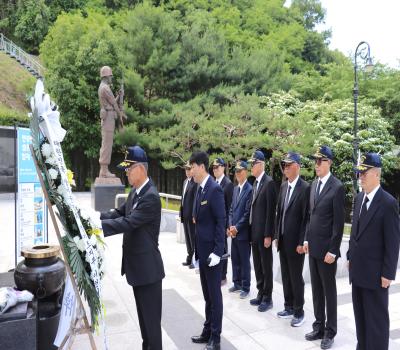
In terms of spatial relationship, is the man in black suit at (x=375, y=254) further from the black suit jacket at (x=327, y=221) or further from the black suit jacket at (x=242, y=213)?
the black suit jacket at (x=242, y=213)

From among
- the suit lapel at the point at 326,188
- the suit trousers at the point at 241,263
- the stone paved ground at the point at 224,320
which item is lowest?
the stone paved ground at the point at 224,320

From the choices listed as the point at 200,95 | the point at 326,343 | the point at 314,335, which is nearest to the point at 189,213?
the point at 314,335

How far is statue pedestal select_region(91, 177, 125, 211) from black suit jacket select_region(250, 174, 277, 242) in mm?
8385

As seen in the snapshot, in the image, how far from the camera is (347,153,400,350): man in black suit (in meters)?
3.15

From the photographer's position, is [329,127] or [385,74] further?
[385,74]

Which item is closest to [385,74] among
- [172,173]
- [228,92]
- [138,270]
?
[228,92]

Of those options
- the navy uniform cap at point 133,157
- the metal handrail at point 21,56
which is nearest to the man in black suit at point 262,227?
the navy uniform cap at point 133,157

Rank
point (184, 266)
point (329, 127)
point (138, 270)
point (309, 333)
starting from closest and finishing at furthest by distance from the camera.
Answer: point (138, 270) → point (309, 333) → point (184, 266) → point (329, 127)

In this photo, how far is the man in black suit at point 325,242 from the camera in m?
3.77

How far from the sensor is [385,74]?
21109mm

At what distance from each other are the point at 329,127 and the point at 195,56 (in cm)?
800

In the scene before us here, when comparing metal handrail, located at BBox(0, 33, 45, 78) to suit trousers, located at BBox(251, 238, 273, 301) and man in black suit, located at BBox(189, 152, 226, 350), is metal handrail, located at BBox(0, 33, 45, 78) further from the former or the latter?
man in black suit, located at BBox(189, 152, 226, 350)

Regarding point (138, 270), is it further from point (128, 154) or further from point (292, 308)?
point (292, 308)

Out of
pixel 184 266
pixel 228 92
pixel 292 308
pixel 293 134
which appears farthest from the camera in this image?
pixel 228 92
